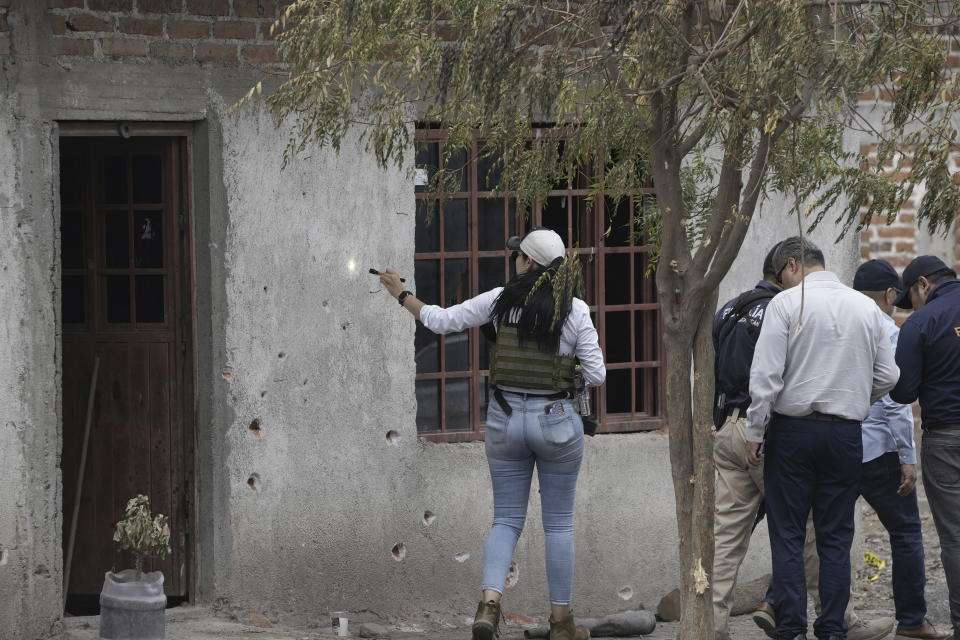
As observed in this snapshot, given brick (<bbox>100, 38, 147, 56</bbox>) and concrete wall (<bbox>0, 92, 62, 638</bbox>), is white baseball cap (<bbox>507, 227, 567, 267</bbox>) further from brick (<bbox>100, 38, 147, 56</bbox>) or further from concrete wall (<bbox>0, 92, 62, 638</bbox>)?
concrete wall (<bbox>0, 92, 62, 638</bbox>)

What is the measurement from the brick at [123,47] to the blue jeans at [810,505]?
3409 mm

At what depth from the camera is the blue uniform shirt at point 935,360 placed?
6.42m

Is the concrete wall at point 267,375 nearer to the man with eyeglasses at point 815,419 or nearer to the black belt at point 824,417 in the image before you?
the man with eyeglasses at point 815,419

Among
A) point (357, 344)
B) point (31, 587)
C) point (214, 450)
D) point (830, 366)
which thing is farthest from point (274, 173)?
point (830, 366)

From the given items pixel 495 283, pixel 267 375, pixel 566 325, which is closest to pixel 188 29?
pixel 267 375

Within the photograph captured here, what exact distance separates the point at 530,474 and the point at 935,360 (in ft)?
6.32

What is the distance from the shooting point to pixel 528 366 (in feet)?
20.6

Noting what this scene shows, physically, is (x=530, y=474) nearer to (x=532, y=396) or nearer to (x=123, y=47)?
(x=532, y=396)

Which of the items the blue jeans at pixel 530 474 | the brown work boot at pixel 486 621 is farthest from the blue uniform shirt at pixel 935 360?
the brown work boot at pixel 486 621

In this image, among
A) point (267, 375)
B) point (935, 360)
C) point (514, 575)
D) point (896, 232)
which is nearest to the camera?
point (935, 360)

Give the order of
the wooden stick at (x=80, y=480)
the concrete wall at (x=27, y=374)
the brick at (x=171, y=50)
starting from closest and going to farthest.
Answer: the concrete wall at (x=27, y=374) → the brick at (x=171, y=50) → the wooden stick at (x=80, y=480)

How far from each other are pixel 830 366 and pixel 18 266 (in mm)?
3650

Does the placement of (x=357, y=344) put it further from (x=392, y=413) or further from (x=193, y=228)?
(x=193, y=228)

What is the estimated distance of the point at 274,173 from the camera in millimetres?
7020
